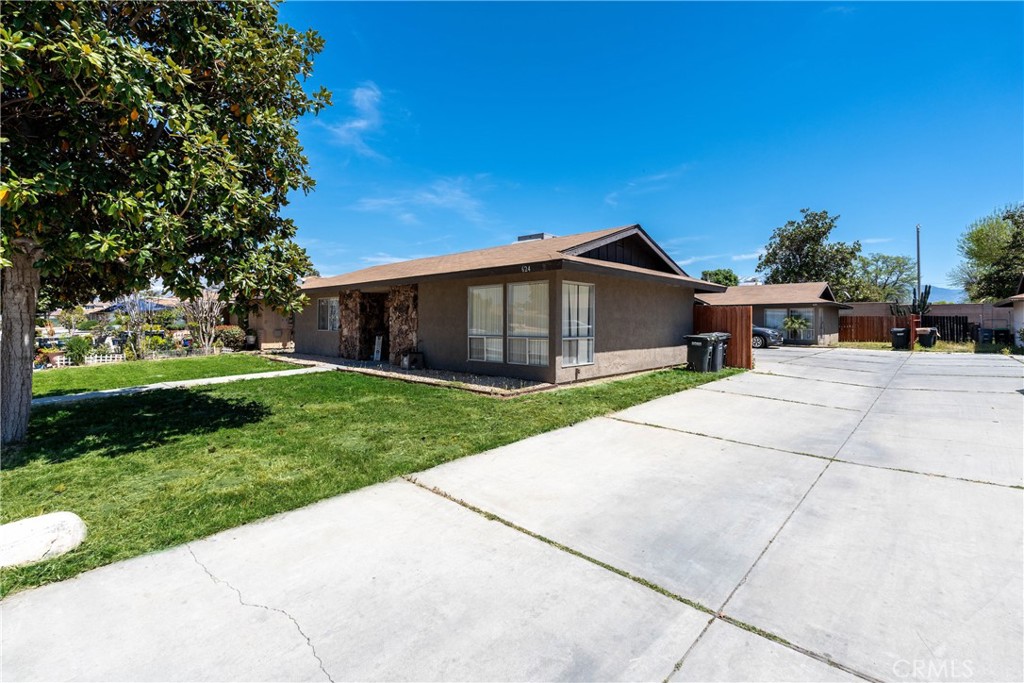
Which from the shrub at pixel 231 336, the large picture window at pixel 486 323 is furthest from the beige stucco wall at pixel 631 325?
the shrub at pixel 231 336

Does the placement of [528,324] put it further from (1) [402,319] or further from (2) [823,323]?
(2) [823,323]

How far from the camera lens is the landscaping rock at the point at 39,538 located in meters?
2.73

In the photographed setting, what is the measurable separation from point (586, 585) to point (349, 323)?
1422cm

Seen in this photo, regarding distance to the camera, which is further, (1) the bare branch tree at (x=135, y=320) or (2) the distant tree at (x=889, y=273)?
(2) the distant tree at (x=889, y=273)

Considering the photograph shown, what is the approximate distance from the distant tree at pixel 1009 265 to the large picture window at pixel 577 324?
31097mm

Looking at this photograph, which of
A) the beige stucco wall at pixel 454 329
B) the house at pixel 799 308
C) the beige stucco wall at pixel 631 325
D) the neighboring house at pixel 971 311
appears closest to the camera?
the beige stucco wall at pixel 454 329

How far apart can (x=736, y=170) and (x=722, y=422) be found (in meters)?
15.9

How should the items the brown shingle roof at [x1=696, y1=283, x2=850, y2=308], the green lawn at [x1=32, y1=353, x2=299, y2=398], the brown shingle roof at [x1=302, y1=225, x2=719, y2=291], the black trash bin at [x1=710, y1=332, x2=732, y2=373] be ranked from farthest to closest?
1. the brown shingle roof at [x1=696, y1=283, x2=850, y2=308]
2. the black trash bin at [x1=710, y1=332, x2=732, y2=373]
3. the green lawn at [x1=32, y1=353, x2=299, y2=398]
4. the brown shingle roof at [x1=302, y1=225, x2=719, y2=291]

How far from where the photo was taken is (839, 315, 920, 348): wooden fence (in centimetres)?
2645

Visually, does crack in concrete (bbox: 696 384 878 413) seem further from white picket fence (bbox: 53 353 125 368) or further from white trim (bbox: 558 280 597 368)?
white picket fence (bbox: 53 353 125 368)

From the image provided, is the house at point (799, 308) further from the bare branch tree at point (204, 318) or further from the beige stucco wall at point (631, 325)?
the bare branch tree at point (204, 318)

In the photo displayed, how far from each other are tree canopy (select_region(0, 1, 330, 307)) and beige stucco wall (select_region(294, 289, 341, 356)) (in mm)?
9295

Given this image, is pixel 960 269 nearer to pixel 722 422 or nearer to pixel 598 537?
pixel 722 422

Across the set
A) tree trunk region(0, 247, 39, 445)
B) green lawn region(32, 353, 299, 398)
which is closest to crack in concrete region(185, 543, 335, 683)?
tree trunk region(0, 247, 39, 445)
